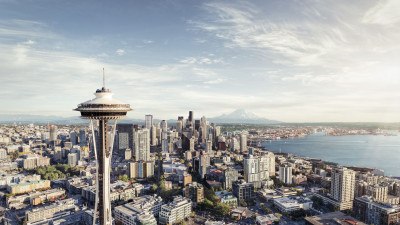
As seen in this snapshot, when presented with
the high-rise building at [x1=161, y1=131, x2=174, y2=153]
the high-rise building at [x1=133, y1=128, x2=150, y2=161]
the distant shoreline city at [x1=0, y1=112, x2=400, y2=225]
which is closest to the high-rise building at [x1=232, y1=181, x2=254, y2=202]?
the distant shoreline city at [x1=0, y1=112, x2=400, y2=225]

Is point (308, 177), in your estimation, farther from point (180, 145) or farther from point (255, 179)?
point (180, 145)

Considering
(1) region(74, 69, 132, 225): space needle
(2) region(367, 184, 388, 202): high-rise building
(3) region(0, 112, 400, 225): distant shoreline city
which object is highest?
(1) region(74, 69, 132, 225): space needle

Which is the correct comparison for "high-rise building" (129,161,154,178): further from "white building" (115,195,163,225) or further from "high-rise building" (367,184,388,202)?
"high-rise building" (367,184,388,202)

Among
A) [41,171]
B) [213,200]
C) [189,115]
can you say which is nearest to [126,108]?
[213,200]

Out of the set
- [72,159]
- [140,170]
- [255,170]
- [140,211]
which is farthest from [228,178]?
[72,159]

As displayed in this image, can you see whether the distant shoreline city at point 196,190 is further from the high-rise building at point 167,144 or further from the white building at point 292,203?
the high-rise building at point 167,144

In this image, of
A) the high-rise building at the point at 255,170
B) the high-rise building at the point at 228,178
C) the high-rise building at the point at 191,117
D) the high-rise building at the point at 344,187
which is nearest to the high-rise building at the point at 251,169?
the high-rise building at the point at 255,170

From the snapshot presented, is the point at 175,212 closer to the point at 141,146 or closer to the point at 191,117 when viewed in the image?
the point at 141,146
